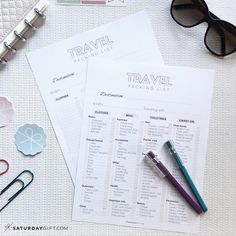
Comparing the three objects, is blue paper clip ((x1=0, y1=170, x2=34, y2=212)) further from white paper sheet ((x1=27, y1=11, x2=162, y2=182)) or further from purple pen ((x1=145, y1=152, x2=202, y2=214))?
purple pen ((x1=145, y1=152, x2=202, y2=214))

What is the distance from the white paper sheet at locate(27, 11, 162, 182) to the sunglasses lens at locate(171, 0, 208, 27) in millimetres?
48

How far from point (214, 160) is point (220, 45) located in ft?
0.60

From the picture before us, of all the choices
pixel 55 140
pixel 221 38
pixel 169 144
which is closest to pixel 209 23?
pixel 221 38

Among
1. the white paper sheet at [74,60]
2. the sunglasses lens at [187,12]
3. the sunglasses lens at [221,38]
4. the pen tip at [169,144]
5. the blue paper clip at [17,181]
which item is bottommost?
the blue paper clip at [17,181]

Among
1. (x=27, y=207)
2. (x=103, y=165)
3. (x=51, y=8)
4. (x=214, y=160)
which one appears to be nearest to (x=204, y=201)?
(x=214, y=160)

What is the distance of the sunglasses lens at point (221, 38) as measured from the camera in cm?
77

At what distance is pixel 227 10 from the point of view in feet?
2.55

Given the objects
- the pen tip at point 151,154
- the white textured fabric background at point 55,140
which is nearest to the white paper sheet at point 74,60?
the white textured fabric background at point 55,140

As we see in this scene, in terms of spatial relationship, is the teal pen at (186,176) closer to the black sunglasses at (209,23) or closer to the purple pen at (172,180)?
the purple pen at (172,180)

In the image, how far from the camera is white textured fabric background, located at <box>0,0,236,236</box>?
0.75 meters

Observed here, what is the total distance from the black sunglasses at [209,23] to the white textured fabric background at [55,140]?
→ 0.01 metres

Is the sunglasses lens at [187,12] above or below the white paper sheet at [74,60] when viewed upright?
above

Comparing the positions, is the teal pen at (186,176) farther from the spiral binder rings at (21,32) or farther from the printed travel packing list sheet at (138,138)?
the spiral binder rings at (21,32)

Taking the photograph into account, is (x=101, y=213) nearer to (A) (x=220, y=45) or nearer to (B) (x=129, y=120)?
(B) (x=129, y=120)
